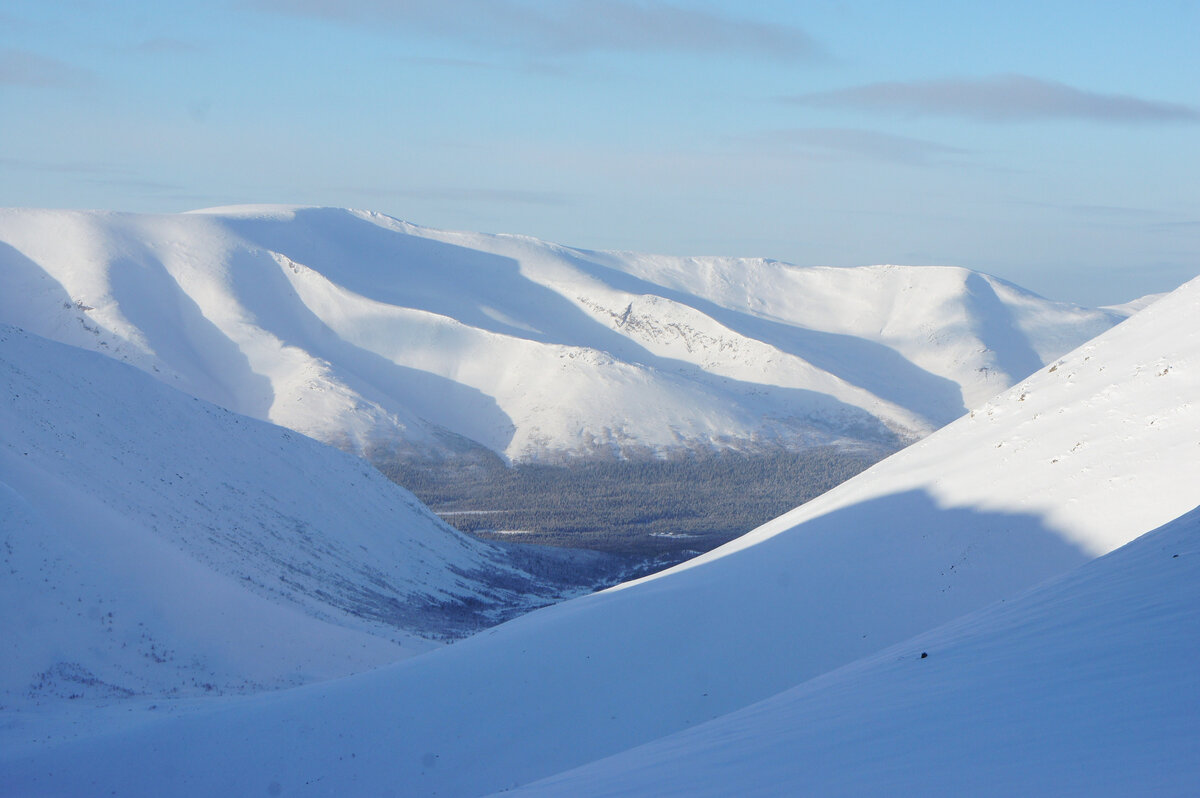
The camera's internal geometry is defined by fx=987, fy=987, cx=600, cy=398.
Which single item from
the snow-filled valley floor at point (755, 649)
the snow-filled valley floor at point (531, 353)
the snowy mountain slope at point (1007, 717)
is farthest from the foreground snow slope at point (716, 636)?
the snow-filled valley floor at point (531, 353)

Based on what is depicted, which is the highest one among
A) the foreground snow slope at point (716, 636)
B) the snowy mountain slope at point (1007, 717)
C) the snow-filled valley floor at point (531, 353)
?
the snowy mountain slope at point (1007, 717)

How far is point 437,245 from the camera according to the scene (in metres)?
168

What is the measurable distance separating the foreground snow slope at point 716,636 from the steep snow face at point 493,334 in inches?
3001

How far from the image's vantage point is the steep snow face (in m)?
103

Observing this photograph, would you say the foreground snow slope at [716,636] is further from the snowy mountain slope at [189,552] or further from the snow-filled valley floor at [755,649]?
the snowy mountain slope at [189,552]

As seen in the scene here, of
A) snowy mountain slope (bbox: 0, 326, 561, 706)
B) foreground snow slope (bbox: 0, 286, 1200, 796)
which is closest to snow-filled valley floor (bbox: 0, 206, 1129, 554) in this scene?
snowy mountain slope (bbox: 0, 326, 561, 706)

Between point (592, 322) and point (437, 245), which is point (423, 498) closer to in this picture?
point (592, 322)

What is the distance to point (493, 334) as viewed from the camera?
124812 mm

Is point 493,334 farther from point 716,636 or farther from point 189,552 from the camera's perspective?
point 716,636

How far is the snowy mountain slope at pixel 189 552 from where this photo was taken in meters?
20.8

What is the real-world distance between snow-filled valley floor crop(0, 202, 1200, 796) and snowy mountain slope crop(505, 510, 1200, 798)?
0.03 m

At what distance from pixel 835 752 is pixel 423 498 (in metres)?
77.9

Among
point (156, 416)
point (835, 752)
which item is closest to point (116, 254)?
point (156, 416)

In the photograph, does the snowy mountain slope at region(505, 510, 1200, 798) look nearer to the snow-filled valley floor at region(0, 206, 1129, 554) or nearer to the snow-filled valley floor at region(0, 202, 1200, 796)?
the snow-filled valley floor at region(0, 202, 1200, 796)
